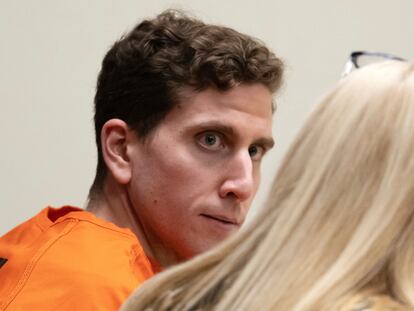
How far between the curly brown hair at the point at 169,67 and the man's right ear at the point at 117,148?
0.07ft

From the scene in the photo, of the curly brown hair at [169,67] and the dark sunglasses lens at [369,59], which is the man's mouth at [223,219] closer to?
the curly brown hair at [169,67]

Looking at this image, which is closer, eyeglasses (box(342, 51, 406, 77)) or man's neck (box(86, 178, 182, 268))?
eyeglasses (box(342, 51, 406, 77))

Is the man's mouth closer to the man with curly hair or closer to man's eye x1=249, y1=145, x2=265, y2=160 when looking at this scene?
the man with curly hair

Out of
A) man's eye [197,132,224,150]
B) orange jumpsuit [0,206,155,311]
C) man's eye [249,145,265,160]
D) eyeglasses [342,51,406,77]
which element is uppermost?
eyeglasses [342,51,406,77]

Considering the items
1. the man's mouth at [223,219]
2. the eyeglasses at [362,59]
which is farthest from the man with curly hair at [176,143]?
the eyeglasses at [362,59]

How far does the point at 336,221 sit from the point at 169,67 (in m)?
0.62

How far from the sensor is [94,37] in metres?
2.36

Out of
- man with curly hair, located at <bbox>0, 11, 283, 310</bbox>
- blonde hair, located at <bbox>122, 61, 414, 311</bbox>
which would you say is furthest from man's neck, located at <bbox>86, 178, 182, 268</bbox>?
blonde hair, located at <bbox>122, 61, 414, 311</bbox>

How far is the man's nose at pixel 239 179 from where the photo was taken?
1.64 meters

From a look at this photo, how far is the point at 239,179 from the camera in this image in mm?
1652

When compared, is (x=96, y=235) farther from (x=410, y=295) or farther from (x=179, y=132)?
(x=410, y=295)

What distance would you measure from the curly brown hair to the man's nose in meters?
0.12

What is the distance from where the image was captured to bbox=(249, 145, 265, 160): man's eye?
1.72 metres

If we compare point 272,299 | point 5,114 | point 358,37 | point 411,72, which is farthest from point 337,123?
point 358,37
